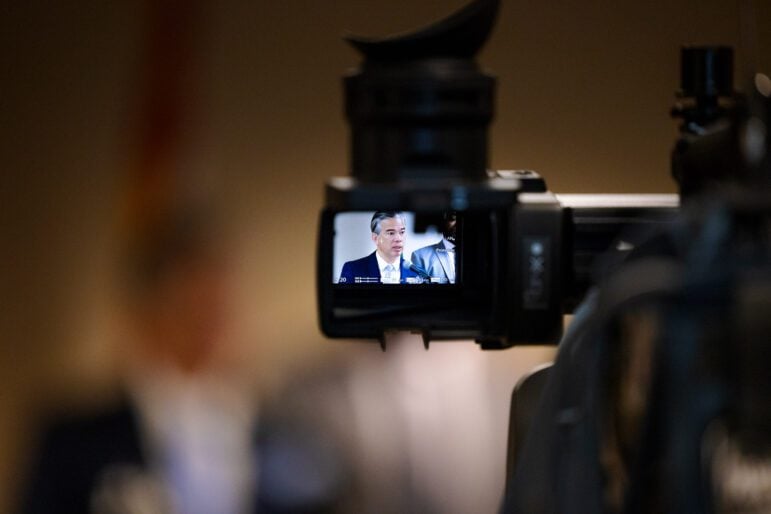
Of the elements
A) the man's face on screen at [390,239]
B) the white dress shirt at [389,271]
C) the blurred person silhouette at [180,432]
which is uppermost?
the man's face on screen at [390,239]

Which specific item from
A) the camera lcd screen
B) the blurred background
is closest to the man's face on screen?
the camera lcd screen

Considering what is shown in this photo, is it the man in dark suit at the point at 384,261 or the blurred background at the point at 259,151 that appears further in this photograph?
the blurred background at the point at 259,151

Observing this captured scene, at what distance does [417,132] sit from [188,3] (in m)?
1.84

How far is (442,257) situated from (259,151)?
164cm

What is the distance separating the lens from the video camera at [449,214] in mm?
1083

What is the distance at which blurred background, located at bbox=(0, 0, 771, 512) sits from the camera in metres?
2.80

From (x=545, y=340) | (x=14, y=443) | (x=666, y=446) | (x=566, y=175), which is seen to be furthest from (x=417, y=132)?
(x=14, y=443)

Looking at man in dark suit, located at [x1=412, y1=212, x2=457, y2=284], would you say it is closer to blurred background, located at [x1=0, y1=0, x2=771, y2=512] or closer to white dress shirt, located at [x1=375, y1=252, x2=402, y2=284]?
white dress shirt, located at [x1=375, y1=252, x2=402, y2=284]

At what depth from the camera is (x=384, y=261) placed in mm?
1267

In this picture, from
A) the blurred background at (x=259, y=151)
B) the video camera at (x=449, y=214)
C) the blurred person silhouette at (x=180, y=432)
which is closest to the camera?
the video camera at (x=449, y=214)

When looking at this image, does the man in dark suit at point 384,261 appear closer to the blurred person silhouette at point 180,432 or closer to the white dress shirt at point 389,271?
the white dress shirt at point 389,271

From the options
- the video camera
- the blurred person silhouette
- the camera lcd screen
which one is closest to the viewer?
the video camera

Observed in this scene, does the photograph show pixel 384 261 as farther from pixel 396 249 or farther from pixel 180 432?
pixel 180 432

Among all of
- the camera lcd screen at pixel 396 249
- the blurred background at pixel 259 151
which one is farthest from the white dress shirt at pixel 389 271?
the blurred background at pixel 259 151
